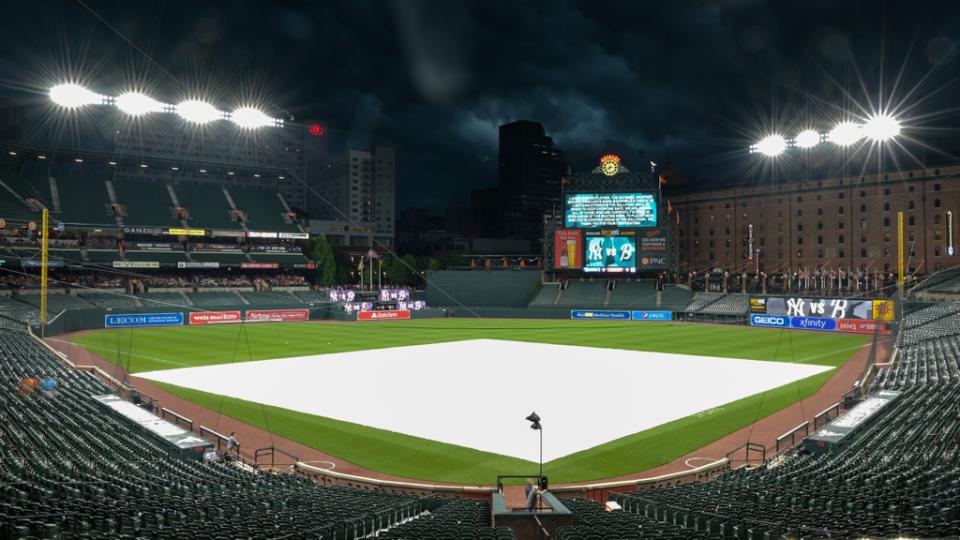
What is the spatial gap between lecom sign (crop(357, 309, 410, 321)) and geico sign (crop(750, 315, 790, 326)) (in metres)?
40.7

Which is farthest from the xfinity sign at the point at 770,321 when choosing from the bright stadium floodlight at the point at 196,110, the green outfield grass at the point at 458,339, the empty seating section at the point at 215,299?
the bright stadium floodlight at the point at 196,110

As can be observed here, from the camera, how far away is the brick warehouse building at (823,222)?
94.0 metres

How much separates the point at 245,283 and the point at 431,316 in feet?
80.3

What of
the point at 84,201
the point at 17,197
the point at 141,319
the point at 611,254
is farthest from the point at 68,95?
the point at 611,254

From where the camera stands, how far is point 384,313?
79625 millimetres

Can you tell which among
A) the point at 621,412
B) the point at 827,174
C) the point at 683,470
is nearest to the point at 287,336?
the point at 621,412

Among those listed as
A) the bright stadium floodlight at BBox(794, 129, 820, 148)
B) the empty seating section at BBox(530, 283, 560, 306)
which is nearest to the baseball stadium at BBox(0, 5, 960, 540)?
the empty seating section at BBox(530, 283, 560, 306)

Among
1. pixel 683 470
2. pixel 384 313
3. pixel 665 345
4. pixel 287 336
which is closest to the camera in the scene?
pixel 683 470

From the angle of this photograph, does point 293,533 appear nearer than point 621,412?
Yes

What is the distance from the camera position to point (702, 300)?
3098 inches

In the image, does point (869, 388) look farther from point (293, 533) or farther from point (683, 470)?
point (293, 533)

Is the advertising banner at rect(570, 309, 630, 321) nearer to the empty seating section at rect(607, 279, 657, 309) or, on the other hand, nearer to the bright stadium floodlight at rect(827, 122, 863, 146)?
the empty seating section at rect(607, 279, 657, 309)

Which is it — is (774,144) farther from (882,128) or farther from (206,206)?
(206,206)

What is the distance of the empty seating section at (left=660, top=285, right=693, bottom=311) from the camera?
A: 78625 millimetres
